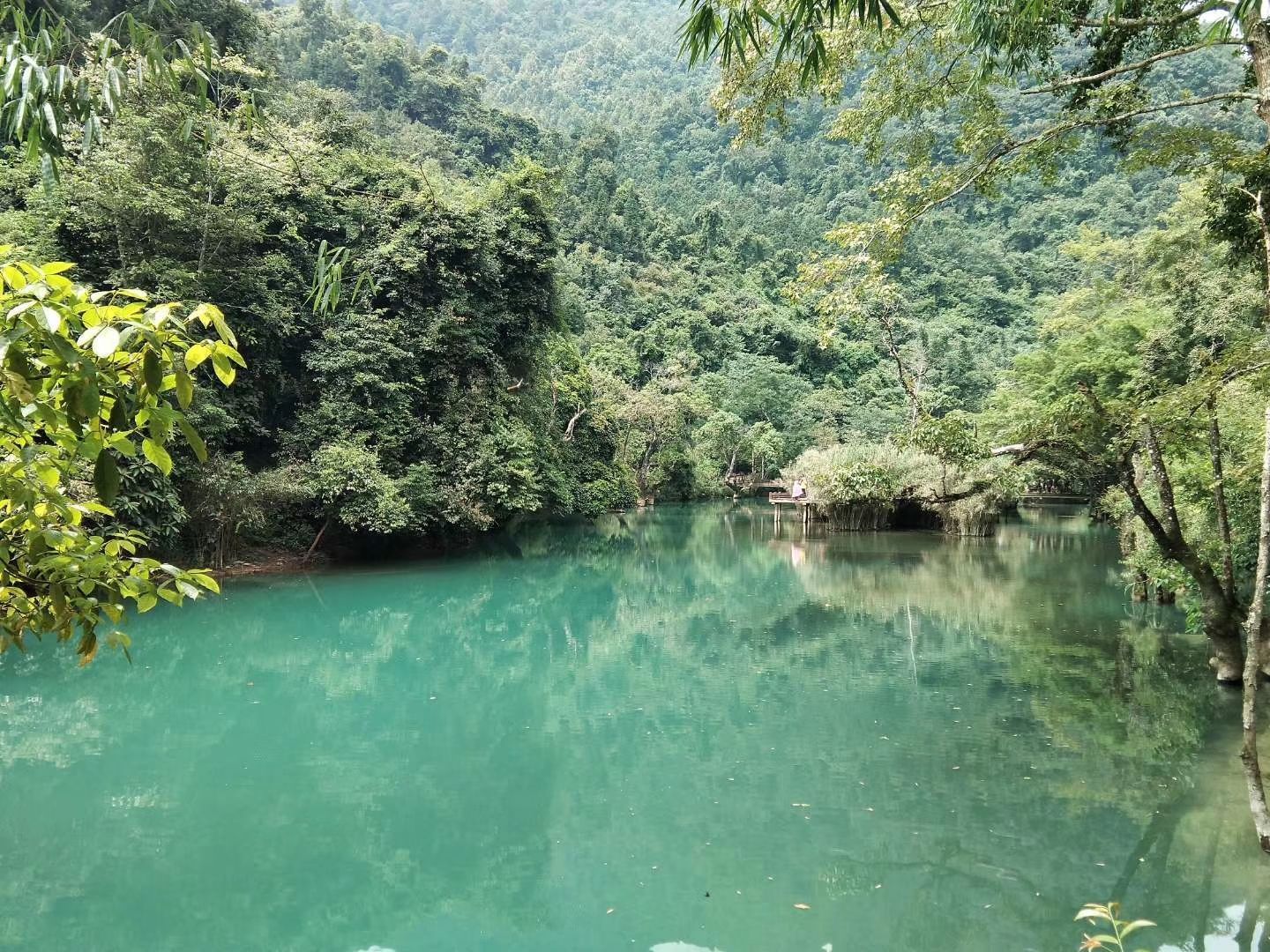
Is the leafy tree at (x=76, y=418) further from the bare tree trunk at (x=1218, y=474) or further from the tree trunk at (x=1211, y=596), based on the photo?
the tree trunk at (x=1211, y=596)

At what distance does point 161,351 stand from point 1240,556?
348 inches

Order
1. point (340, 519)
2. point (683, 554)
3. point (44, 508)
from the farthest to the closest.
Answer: point (683, 554) < point (340, 519) < point (44, 508)

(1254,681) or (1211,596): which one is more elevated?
(1254,681)

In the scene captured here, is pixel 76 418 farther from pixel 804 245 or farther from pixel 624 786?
pixel 804 245

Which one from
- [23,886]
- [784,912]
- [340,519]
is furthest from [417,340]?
[784,912]

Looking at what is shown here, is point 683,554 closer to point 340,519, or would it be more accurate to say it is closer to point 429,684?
point 340,519

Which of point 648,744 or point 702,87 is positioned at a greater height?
point 702,87

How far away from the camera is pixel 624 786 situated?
5.49m

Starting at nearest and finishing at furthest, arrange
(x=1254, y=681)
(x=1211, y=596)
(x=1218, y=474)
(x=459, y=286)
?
(x=1254, y=681) → (x=1218, y=474) → (x=1211, y=596) → (x=459, y=286)

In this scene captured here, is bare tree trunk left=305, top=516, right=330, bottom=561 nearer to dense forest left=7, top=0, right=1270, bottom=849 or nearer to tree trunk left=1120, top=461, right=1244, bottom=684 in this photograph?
dense forest left=7, top=0, right=1270, bottom=849

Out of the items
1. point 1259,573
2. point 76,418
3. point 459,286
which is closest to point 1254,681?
point 1259,573

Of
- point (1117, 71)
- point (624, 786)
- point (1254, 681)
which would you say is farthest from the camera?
point (624, 786)

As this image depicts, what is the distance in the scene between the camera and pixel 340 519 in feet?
48.1

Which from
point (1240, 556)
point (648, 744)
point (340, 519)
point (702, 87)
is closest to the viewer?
point (648, 744)
